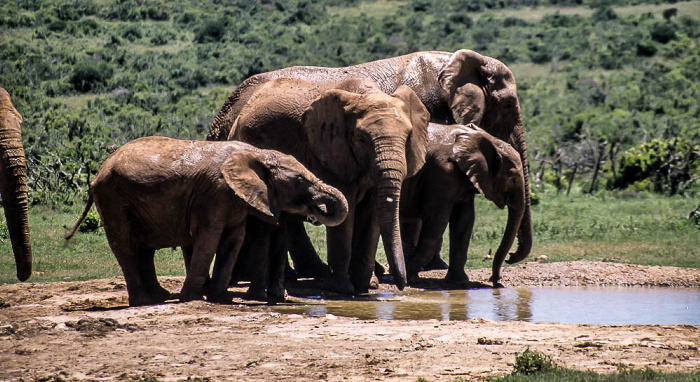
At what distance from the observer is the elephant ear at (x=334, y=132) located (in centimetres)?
1219

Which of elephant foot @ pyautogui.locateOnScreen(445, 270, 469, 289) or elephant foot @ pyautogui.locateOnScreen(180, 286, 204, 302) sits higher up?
elephant foot @ pyautogui.locateOnScreen(445, 270, 469, 289)

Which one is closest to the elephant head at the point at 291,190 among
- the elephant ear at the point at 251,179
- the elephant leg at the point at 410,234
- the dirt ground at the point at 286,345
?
the elephant ear at the point at 251,179

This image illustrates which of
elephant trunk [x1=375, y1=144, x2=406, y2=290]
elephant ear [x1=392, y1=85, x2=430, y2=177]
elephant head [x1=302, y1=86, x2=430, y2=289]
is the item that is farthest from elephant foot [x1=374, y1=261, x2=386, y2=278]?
elephant trunk [x1=375, y1=144, x2=406, y2=290]

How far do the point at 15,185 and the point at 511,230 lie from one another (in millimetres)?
7436

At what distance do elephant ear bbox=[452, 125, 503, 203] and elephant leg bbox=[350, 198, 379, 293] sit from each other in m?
1.50

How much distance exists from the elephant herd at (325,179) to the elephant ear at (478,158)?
0.06 ft

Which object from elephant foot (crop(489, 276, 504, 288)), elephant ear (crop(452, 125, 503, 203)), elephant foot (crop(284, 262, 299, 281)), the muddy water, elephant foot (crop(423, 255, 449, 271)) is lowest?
the muddy water

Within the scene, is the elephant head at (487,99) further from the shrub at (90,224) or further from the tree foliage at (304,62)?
the tree foliage at (304,62)

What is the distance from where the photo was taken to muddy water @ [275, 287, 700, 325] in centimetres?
1088

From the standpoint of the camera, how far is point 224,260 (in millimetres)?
11000

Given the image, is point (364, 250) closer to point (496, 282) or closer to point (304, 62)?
point (496, 282)

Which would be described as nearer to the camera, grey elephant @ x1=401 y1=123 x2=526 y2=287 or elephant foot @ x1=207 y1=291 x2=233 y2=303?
elephant foot @ x1=207 y1=291 x2=233 y2=303

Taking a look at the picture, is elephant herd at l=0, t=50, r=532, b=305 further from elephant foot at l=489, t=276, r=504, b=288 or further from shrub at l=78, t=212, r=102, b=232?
shrub at l=78, t=212, r=102, b=232

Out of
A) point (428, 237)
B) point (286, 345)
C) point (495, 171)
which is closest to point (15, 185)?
point (286, 345)
